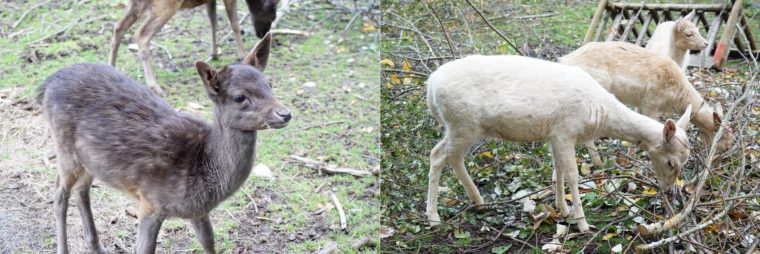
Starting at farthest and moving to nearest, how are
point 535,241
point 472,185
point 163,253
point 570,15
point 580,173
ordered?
1. point 570,15
2. point 163,253
3. point 580,173
4. point 472,185
5. point 535,241

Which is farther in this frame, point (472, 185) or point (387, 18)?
point (387, 18)

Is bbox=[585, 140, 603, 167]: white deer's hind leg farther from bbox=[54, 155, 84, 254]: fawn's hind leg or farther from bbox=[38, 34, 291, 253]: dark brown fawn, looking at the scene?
bbox=[54, 155, 84, 254]: fawn's hind leg

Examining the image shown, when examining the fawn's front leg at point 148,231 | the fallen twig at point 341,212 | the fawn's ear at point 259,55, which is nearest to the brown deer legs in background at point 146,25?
the fallen twig at point 341,212

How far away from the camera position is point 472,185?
3156 millimetres

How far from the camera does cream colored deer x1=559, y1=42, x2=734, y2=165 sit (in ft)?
12.5

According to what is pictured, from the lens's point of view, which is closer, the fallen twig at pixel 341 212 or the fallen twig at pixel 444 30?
the fallen twig at pixel 444 30

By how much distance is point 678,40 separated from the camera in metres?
4.14

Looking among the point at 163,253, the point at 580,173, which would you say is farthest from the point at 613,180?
the point at 163,253

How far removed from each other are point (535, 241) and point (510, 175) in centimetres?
37

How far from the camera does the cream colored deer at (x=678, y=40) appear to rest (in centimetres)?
408

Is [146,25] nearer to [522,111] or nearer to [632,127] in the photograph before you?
[522,111]

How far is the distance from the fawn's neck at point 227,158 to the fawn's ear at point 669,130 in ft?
5.20

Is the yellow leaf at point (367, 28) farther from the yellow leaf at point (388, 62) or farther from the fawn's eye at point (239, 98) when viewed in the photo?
the fawn's eye at point (239, 98)

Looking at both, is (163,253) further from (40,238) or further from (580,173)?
(580,173)
